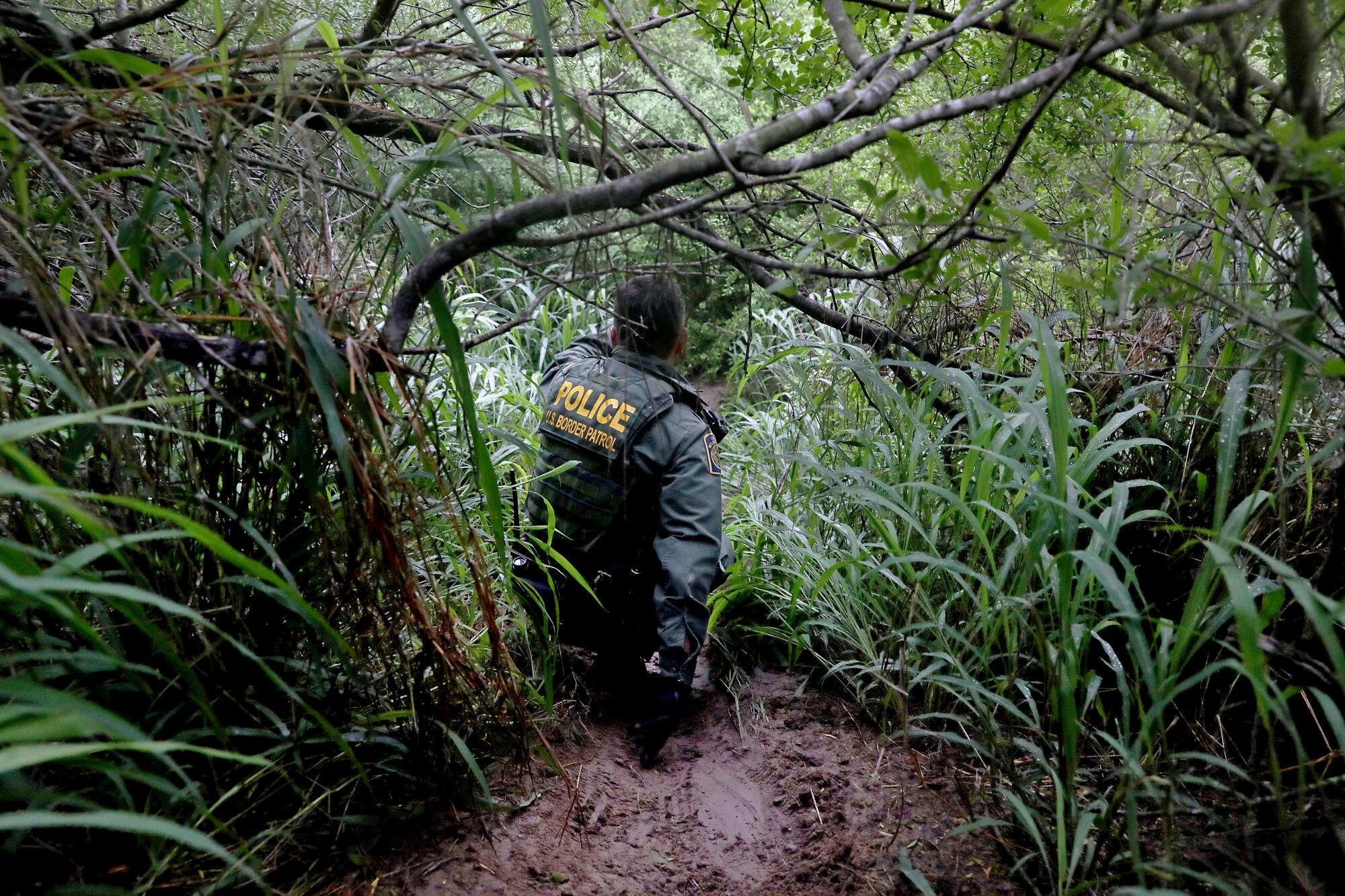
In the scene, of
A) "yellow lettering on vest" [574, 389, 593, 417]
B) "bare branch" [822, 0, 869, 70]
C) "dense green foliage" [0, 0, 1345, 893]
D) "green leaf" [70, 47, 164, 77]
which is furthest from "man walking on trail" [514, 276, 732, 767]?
"green leaf" [70, 47, 164, 77]

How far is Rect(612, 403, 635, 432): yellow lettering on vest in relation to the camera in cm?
264

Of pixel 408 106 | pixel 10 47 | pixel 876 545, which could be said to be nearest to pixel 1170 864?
pixel 876 545

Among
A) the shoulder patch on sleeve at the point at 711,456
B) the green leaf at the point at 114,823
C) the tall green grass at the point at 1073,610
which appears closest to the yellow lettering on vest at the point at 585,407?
the shoulder patch on sleeve at the point at 711,456

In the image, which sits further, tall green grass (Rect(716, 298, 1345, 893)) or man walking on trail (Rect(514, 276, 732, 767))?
man walking on trail (Rect(514, 276, 732, 767))

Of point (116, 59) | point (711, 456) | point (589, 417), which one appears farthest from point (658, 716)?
point (116, 59)

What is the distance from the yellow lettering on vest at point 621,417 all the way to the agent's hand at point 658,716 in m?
0.80

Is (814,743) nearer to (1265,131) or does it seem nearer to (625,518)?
(625,518)

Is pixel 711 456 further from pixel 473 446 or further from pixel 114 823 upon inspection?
pixel 114 823

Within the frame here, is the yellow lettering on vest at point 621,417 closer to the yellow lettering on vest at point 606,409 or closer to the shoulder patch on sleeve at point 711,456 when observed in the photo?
the yellow lettering on vest at point 606,409

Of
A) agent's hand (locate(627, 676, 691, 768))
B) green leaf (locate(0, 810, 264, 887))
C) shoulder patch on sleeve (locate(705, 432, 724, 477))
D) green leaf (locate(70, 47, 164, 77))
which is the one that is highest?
green leaf (locate(70, 47, 164, 77))

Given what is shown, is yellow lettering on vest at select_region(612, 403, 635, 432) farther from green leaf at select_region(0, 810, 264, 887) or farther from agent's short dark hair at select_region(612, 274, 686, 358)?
green leaf at select_region(0, 810, 264, 887)

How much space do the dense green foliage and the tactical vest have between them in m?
0.54

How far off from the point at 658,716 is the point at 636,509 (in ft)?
2.27

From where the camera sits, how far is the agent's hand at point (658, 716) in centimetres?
240
